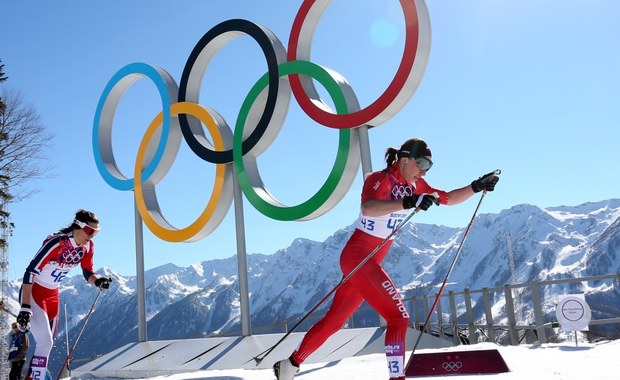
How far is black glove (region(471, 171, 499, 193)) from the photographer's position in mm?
4875

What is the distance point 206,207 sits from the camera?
38.5 feet

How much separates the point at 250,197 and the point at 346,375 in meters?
5.12

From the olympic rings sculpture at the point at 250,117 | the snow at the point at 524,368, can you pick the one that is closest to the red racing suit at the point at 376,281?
the snow at the point at 524,368

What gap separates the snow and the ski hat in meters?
1.91

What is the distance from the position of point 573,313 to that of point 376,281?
6.21 m

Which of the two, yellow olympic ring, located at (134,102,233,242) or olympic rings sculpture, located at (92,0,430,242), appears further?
yellow olympic ring, located at (134,102,233,242)

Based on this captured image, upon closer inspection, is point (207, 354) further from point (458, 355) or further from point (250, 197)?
point (458, 355)

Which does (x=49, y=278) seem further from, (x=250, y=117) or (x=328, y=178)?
(x=250, y=117)

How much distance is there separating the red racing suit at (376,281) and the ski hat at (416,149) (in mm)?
138

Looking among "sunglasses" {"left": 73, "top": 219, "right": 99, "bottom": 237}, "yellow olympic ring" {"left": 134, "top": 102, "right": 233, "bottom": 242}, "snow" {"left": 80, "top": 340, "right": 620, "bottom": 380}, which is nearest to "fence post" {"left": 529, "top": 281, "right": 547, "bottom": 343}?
"snow" {"left": 80, "top": 340, "right": 620, "bottom": 380}

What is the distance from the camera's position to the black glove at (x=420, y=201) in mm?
4344

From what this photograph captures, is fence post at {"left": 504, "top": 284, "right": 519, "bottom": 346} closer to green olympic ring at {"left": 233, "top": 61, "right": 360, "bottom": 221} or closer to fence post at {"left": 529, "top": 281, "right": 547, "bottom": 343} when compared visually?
fence post at {"left": 529, "top": 281, "right": 547, "bottom": 343}

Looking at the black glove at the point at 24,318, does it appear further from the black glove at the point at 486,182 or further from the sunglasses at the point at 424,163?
the black glove at the point at 486,182

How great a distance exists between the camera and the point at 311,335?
508 centimetres
